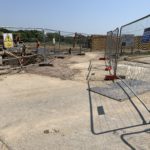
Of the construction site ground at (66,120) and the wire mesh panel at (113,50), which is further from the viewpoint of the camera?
the wire mesh panel at (113,50)

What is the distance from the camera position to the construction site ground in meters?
5.45

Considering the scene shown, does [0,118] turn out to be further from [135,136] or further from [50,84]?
[50,84]

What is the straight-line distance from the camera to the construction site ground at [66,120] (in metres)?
5.45

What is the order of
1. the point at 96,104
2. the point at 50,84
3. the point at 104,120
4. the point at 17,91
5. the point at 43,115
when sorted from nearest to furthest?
the point at 104,120
the point at 43,115
the point at 96,104
the point at 17,91
the point at 50,84

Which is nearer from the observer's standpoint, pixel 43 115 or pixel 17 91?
pixel 43 115

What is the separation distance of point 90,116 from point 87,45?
29912 millimetres

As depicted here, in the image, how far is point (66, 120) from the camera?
22.2 feet

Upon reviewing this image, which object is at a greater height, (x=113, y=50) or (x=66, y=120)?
(x=113, y=50)

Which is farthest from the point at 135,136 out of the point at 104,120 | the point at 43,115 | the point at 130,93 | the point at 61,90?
the point at 61,90

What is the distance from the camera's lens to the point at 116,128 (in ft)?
20.2

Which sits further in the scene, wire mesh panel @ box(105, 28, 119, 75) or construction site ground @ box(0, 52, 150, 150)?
wire mesh panel @ box(105, 28, 119, 75)

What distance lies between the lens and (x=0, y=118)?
6.95 metres

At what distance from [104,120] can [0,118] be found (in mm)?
2222

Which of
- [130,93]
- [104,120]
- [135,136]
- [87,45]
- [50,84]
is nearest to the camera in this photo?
[135,136]
